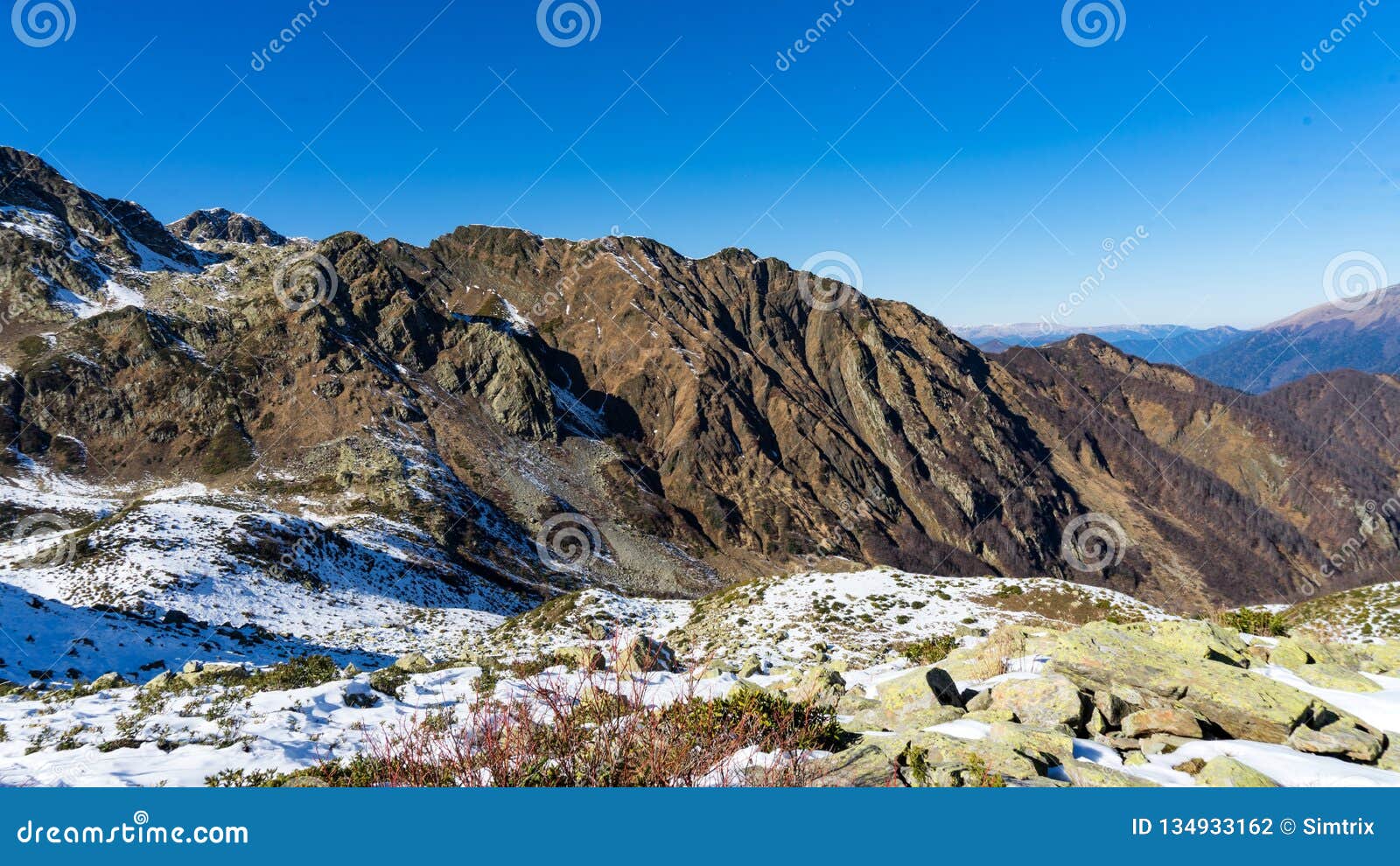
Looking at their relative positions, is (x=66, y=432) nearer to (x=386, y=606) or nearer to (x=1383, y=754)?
(x=386, y=606)

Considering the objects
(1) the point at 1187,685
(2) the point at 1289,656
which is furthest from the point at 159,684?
(2) the point at 1289,656

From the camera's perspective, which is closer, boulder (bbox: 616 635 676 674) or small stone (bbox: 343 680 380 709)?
small stone (bbox: 343 680 380 709)

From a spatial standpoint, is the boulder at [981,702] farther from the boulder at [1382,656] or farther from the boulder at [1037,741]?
the boulder at [1382,656]

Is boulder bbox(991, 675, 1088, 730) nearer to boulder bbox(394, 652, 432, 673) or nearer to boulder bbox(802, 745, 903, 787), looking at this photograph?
boulder bbox(802, 745, 903, 787)

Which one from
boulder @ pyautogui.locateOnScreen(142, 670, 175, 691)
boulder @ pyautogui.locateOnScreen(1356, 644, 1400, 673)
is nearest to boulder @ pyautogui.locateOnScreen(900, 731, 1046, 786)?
boulder @ pyautogui.locateOnScreen(1356, 644, 1400, 673)

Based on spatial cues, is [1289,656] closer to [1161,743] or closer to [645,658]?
[1161,743]

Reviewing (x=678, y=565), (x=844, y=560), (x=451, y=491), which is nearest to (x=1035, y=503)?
(x=844, y=560)

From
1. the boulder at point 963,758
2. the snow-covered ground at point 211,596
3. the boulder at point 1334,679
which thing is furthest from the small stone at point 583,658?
the snow-covered ground at point 211,596
